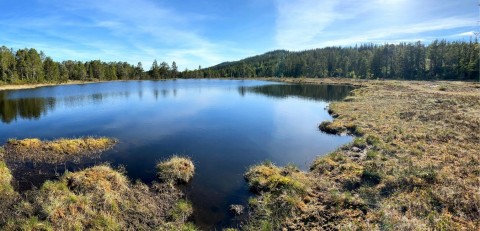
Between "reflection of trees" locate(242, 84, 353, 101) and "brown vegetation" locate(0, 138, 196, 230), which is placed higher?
"reflection of trees" locate(242, 84, 353, 101)

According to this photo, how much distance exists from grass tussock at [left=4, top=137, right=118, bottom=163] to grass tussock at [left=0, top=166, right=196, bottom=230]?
7.74 m

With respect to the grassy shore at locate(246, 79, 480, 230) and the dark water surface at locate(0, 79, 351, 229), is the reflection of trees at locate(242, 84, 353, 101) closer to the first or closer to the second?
the dark water surface at locate(0, 79, 351, 229)

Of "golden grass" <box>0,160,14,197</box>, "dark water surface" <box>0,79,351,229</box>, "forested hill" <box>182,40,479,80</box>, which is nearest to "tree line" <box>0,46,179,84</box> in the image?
"dark water surface" <box>0,79,351,229</box>

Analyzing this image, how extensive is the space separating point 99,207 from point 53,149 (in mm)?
14685

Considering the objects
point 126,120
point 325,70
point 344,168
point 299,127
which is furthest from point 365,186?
point 325,70

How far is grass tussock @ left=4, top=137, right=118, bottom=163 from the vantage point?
2314 centimetres

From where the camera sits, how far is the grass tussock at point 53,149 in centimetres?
2314

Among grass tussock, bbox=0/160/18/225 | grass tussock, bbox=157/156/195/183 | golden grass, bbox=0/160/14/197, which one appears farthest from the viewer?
grass tussock, bbox=157/156/195/183

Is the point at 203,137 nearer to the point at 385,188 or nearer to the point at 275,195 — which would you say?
the point at 275,195

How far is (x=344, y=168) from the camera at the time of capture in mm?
19625

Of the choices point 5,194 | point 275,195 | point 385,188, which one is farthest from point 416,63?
point 5,194

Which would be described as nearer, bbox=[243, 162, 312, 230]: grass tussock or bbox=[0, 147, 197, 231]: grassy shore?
bbox=[0, 147, 197, 231]: grassy shore

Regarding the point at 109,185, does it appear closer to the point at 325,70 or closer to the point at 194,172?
the point at 194,172

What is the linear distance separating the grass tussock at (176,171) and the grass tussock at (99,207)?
141 centimetres
